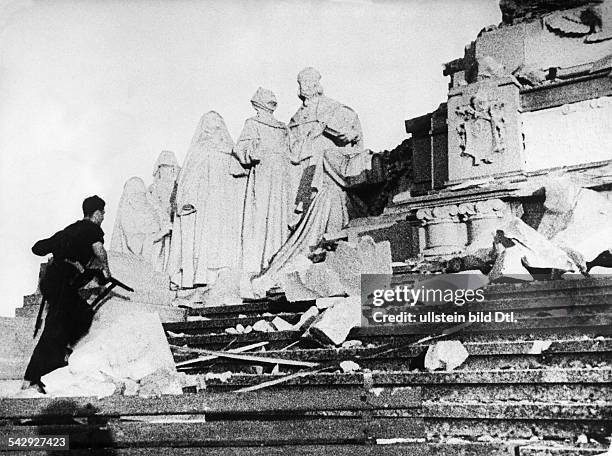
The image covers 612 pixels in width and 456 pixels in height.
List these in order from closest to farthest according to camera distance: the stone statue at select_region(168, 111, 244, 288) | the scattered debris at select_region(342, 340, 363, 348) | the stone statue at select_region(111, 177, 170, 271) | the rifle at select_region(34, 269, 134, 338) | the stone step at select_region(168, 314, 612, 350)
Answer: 1. the stone step at select_region(168, 314, 612, 350)
2. the scattered debris at select_region(342, 340, 363, 348)
3. the rifle at select_region(34, 269, 134, 338)
4. the stone statue at select_region(168, 111, 244, 288)
5. the stone statue at select_region(111, 177, 170, 271)

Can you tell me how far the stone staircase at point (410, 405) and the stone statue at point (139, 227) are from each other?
710 centimetres

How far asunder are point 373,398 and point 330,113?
8658 millimetres

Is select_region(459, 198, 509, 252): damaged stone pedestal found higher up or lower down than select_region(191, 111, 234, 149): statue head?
lower down

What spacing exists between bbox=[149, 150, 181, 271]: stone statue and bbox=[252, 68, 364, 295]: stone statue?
2712 millimetres

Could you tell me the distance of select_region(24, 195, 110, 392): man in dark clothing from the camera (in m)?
6.68

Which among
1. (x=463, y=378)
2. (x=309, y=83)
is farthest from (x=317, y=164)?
(x=463, y=378)

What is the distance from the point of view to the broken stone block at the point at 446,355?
515 cm

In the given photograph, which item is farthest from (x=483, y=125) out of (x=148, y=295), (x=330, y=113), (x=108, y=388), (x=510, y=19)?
(x=108, y=388)

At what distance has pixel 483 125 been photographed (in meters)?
9.63

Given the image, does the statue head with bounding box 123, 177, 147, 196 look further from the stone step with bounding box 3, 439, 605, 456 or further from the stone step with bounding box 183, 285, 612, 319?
the stone step with bounding box 3, 439, 605, 456

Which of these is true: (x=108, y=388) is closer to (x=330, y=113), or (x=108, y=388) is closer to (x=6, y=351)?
(x=6, y=351)

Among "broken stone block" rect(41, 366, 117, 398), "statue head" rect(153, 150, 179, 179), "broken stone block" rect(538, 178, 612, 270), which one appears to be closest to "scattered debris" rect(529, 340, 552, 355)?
"broken stone block" rect(538, 178, 612, 270)

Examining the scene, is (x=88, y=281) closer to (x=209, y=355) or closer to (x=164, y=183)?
(x=209, y=355)

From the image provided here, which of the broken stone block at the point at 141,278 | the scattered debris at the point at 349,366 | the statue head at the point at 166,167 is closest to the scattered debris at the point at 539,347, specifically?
the scattered debris at the point at 349,366
